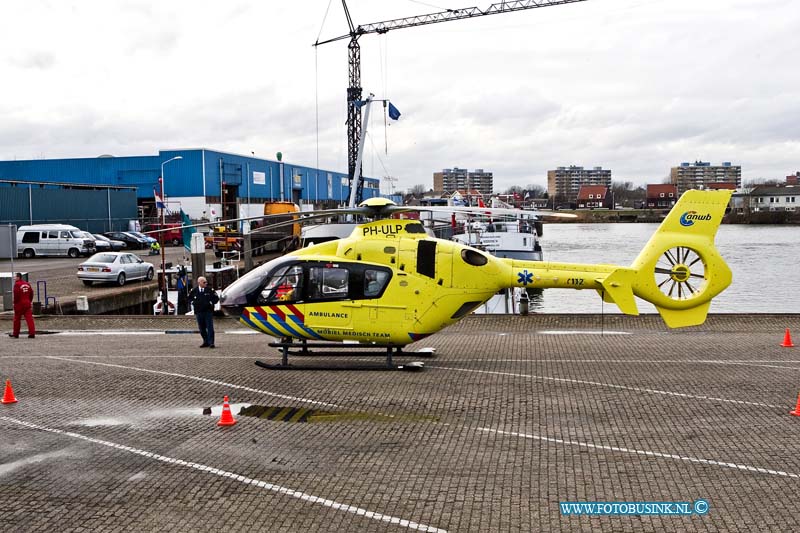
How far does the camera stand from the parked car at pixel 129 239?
53.2 m

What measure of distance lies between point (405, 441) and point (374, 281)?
521 centimetres

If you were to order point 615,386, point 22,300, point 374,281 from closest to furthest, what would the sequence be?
point 615,386
point 374,281
point 22,300

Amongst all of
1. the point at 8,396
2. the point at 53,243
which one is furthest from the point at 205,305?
the point at 53,243

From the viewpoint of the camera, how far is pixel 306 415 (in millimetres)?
10977

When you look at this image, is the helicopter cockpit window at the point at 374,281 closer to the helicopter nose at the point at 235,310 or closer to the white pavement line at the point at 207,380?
the helicopter nose at the point at 235,310

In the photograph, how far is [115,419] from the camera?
1062cm

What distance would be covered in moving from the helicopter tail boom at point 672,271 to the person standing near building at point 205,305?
6.91 m

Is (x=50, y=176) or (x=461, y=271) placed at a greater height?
(x=50, y=176)

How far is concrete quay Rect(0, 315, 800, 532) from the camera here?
729cm

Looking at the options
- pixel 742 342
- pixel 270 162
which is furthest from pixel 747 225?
pixel 742 342

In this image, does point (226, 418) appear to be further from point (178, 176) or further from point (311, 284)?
point (178, 176)

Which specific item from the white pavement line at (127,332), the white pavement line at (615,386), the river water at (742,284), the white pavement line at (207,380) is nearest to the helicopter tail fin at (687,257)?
the white pavement line at (615,386)

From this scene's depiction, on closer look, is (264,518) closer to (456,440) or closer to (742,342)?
(456,440)

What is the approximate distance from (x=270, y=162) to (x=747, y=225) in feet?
331
